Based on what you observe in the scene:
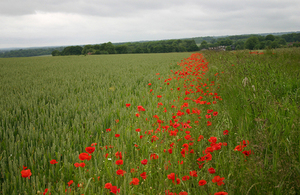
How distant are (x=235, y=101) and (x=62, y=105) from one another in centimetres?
344

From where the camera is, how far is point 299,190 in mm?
1240

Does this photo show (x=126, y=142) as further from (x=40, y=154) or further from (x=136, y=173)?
(x=40, y=154)

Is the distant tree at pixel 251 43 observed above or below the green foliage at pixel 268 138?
above

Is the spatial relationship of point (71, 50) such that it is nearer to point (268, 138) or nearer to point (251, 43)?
point (251, 43)

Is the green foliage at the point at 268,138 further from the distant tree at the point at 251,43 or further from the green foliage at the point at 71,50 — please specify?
the green foliage at the point at 71,50

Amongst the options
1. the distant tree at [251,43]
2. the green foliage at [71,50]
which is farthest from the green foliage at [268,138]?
the green foliage at [71,50]

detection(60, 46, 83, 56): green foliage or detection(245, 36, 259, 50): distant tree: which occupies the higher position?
detection(60, 46, 83, 56): green foliage

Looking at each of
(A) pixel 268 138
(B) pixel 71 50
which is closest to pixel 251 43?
(A) pixel 268 138

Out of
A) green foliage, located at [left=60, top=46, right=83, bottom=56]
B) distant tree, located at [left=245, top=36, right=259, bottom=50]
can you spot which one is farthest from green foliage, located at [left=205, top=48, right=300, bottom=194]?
green foliage, located at [left=60, top=46, right=83, bottom=56]

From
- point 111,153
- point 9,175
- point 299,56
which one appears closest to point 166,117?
point 111,153

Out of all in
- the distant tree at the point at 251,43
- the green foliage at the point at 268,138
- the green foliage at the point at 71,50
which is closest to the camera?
the green foliage at the point at 268,138

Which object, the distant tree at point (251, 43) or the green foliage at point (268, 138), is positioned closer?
the green foliage at point (268, 138)

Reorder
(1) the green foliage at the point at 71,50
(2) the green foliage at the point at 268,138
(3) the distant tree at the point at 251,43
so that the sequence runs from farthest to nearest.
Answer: (1) the green foliage at the point at 71,50, (3) the distant tree at the point at 251,43, (2) the green foliage at the point at 268,138

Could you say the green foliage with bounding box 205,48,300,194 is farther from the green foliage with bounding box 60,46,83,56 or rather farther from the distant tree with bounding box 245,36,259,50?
the green foliage with bounding box 60,46,83,56
